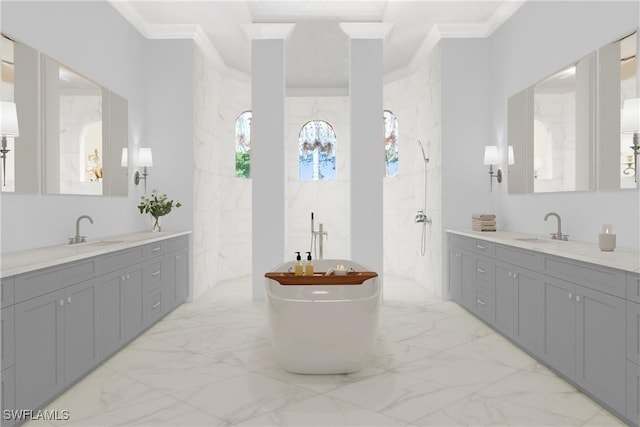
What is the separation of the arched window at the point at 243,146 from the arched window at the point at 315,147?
3.04 feet

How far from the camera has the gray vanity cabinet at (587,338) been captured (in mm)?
2312

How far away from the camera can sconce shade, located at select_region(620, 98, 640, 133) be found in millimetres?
2777

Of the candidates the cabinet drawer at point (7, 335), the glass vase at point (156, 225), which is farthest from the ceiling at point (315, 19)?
the cabinet drawer at point (7, 335)

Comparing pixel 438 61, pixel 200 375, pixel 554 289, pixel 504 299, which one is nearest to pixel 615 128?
pixel 554 289

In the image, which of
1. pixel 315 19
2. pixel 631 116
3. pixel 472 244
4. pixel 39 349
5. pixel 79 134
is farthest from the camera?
pixel 315 19

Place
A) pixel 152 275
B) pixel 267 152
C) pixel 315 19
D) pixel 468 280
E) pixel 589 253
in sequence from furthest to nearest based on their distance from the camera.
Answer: pixel 267 152 < pixel 315 19 < pixel 468 280 < pixel 152 275 < pixel 589 253

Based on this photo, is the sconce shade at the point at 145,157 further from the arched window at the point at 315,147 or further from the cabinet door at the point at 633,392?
the cabinet door at the point at 633,392

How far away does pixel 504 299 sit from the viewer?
146 inches

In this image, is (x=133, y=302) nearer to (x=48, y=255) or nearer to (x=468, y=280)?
(x=48, y=255)

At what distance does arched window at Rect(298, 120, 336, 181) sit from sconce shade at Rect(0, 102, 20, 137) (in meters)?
5.37

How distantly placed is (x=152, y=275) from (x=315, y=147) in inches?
176

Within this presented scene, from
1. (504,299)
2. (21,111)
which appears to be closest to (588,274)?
(504,299)

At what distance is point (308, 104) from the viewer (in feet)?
25.8

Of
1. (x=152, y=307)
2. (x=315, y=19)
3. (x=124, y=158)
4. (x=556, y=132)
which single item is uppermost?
(x=315, y=19)
